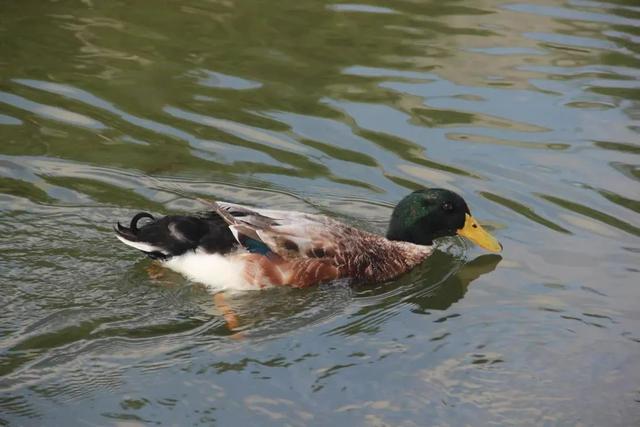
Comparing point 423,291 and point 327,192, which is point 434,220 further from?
point 327,192

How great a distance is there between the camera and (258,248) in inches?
318

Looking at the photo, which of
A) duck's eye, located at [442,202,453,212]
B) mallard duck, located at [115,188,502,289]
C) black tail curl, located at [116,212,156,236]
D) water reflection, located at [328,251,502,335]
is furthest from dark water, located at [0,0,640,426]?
duck's eye, located at [442,202,453,212]

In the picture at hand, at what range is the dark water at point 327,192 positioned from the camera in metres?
6.76

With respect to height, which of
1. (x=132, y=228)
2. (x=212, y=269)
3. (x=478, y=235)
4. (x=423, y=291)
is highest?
(x=132, y=228)

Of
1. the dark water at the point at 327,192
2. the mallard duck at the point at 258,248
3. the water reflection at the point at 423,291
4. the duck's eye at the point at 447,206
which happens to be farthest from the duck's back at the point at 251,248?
the duck's eye at the point at 447,206

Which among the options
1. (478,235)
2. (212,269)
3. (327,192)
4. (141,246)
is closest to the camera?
(141,246)

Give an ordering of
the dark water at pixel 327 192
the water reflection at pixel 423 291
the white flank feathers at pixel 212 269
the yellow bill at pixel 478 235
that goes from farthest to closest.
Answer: the yellow bill at pixel 478 235
the white flank feathers at pixel 212 269
the water reflection at pixel 423 291
the dark water at pixel 327 192

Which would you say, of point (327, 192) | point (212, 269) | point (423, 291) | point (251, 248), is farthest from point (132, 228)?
point (423, 291)

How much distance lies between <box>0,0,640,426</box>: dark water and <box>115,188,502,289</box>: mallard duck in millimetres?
144

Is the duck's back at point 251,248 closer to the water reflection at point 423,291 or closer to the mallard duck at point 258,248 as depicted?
the mallard duck at point 258,248

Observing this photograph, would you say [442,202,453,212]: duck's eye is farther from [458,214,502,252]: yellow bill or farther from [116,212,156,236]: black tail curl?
[116,212,156,236]: black tail curl

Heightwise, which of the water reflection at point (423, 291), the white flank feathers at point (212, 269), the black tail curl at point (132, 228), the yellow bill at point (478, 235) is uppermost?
the black tail curl at point (132, 228)

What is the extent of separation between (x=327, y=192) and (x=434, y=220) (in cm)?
107

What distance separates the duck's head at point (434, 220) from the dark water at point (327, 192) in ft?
0.76
